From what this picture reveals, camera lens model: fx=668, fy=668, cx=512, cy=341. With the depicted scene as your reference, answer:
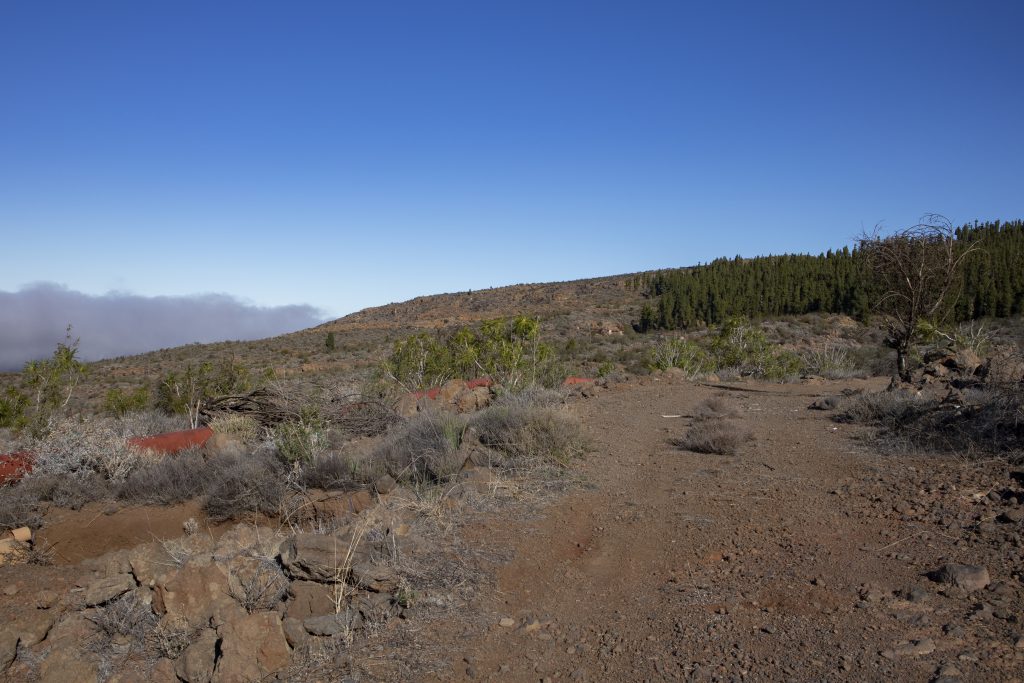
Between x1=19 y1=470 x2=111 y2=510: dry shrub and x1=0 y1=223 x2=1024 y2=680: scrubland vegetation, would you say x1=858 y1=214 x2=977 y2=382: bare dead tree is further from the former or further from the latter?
x1=19 y1=470 x2=111 y2=510: dry shrub

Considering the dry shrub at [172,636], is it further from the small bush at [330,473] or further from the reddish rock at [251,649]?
the small bush at [330,473]

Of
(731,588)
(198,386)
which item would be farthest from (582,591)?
(198,386)

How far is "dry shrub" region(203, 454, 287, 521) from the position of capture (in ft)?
24.7

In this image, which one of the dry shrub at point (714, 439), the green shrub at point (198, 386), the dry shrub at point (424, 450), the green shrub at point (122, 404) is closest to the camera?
the dry shrub at point (424, 450)

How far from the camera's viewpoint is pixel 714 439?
8094 millimetres

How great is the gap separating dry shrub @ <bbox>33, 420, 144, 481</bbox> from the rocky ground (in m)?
2.83

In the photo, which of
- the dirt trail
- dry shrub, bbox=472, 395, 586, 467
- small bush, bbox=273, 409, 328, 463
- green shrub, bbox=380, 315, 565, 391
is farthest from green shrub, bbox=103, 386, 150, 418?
the dirt trail

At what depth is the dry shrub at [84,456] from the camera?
8953mm

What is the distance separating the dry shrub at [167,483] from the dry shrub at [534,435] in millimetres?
3614

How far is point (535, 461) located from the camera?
7527mm

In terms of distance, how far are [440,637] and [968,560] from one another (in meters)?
3.47

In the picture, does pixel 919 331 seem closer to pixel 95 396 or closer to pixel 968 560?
pixel 968 560

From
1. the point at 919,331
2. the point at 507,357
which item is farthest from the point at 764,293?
the point at 507,357

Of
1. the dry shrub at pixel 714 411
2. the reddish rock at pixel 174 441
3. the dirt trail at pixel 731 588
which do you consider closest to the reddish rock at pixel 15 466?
the reddish rock at pixel 174 441
